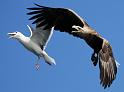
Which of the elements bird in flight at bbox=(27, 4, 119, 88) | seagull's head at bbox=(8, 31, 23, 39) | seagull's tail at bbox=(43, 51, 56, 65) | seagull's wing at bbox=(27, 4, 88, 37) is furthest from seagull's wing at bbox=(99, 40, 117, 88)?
seagull's head at bbox=(8, 31, 23, 39)

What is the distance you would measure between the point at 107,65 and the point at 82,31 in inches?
77.3

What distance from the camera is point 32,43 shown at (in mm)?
29859

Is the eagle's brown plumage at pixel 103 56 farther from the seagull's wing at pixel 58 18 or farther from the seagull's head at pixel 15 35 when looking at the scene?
→ the seagull's head at pixel 15 35

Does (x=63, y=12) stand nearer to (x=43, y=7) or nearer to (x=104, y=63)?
(x=43, y=7)

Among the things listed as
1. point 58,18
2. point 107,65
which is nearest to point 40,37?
point 58,18

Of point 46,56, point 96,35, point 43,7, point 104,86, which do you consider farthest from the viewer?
point 46,56

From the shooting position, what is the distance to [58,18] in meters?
25.5

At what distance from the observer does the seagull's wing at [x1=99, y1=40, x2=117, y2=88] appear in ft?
69.0

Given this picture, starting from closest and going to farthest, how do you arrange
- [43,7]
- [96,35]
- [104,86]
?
1. [104,86]
2. [96,35]
3. [43,7]

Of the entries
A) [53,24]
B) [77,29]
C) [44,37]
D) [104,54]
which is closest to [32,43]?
[44,37]

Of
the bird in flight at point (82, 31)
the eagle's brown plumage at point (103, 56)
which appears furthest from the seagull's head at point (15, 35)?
the eagle's brown plumage at point (103, 56)

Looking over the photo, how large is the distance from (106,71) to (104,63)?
0.93 ft

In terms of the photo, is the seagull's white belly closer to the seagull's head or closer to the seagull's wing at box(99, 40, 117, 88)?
the seagull's head

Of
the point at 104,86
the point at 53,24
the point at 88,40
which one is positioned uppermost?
the point at 53,24
